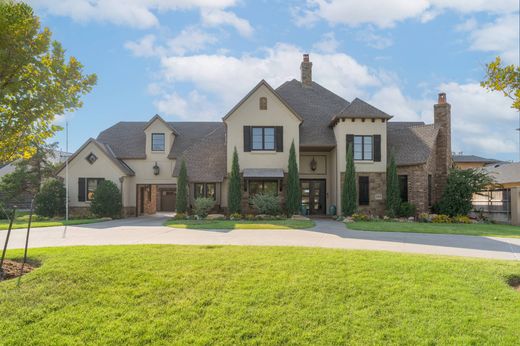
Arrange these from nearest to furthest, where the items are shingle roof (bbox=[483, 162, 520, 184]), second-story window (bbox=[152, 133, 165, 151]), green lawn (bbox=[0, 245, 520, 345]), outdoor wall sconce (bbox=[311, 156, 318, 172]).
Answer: green lawn (bbox=[0, 245, 520, 345]), outdoor wall sconce (bbox=[311, 156, 318, 172]), second-story window (bbox=[152, 133, 165, 151]), shingle roof (bbox=[483, 162, 520, 184])

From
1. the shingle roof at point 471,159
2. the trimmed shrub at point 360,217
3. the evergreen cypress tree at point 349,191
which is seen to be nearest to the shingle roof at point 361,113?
the evergreen cypress tree at point 349,191

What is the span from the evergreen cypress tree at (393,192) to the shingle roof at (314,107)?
149 inches

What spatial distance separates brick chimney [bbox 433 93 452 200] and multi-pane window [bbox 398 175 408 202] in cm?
235

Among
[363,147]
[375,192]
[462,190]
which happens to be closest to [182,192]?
[363,147]

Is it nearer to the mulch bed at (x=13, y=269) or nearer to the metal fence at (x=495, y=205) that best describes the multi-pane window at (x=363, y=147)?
the metal fence at (x=495, y=205)

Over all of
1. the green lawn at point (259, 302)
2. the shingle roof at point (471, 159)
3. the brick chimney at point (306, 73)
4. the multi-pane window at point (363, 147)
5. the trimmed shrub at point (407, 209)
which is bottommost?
the green lawn at point (259, 302)

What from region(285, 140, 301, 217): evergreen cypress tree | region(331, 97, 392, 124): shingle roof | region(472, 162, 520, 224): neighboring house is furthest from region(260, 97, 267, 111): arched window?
region(472, 162, 520, 224): neighboring house

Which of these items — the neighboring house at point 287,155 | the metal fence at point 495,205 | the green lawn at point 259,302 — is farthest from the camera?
the neighboring house at point 287,155

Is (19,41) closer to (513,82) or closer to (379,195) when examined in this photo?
(513,82)

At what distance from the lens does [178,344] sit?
4.59 metres

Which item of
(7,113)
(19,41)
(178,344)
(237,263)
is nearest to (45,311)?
(178,344)

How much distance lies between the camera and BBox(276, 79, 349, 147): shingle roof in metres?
22.3

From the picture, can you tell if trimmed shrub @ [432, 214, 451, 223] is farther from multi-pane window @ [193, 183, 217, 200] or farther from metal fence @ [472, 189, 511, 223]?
multi-pane window @ [193, 183, 217, 200]

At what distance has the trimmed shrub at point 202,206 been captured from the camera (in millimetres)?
20406
